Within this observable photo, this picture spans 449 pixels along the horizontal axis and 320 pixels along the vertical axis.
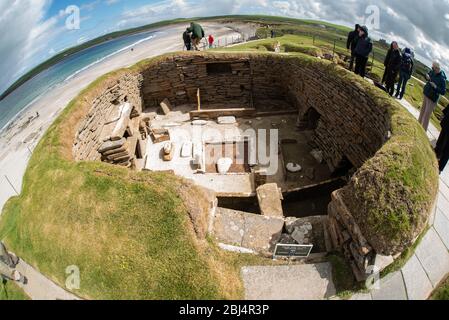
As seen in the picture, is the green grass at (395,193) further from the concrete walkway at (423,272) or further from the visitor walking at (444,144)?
the visitor walking at (444,144)

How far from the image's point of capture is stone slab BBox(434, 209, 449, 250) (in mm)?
6410

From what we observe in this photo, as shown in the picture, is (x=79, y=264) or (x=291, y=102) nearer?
(x=79, y=264)

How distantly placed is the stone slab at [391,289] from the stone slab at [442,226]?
5.72ft

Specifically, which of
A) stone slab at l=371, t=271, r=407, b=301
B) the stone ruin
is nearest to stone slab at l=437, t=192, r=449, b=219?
the stone ruin

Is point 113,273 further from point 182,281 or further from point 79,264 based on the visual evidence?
point 182,281

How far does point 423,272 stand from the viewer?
19.2ft

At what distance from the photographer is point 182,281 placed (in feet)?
18.6

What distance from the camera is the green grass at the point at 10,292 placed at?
6.29 meters

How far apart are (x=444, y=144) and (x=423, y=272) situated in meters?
4.41

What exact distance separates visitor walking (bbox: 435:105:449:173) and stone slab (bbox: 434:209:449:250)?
6.86ft

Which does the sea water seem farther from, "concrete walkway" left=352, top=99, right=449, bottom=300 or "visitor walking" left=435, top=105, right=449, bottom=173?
"visitor walking" left=435, top=105, right=449, bottom=173

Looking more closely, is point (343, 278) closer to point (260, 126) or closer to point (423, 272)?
point (423, 272)
